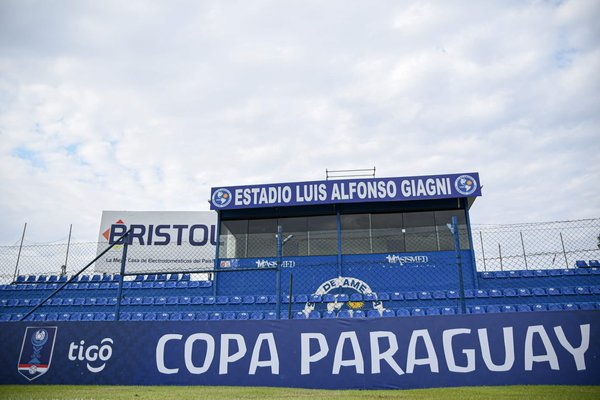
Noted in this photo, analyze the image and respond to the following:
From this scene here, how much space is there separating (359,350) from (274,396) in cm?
147

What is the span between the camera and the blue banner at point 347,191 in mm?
14234

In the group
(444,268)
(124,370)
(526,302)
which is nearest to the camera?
(124,370)

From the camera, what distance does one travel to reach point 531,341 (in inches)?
223

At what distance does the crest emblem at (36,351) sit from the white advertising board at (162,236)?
14678 mm

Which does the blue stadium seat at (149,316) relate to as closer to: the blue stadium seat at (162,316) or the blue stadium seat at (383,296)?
the blue stadium seat at (162,316)

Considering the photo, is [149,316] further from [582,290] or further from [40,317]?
[582,290]

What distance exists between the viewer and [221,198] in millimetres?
15164

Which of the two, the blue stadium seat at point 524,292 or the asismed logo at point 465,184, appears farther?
the asismed logo at point 465,184

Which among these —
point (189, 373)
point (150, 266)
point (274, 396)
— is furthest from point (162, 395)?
point (150, 266)

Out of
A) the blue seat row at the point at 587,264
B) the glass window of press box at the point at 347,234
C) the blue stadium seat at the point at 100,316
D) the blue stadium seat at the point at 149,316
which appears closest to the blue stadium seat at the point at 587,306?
the blue seat row at the point at 587,264

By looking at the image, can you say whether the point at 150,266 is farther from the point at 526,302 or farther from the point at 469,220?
the point at 526,302

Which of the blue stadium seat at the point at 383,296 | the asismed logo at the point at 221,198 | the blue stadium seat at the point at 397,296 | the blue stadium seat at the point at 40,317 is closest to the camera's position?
the blue stadium seat at the point at 383,296

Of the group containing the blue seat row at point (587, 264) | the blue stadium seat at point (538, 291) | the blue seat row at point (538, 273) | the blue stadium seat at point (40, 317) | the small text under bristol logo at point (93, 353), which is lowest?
the small text under bristol logo at point (93, 353)

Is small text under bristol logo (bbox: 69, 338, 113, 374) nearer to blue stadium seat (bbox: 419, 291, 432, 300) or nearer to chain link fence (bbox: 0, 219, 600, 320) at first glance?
chain link fence (bbox: 0, 219, 600, 320)
